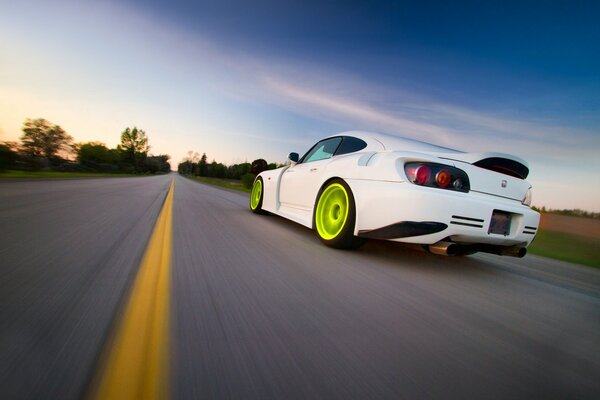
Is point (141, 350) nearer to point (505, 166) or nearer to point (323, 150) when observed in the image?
point (505, 166)

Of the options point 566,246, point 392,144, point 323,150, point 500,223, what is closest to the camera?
point 500,223

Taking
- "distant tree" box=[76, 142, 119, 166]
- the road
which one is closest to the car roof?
the road

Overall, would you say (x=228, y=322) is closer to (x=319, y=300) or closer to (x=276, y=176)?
(x=319, y=300)

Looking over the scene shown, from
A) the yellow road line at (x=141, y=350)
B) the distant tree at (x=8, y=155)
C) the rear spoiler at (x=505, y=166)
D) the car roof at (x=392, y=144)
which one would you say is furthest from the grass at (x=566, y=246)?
the distant tree at (x=8, y=155)

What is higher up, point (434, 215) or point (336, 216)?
point (434, 215)

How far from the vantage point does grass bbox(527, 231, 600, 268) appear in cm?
629

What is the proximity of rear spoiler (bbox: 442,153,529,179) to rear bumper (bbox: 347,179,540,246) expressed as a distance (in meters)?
0.32

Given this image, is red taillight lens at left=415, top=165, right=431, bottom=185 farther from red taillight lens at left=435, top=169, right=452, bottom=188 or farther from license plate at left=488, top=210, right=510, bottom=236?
license plate at left=488, top=210, right=510, bottom=236

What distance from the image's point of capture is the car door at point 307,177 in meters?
4.24

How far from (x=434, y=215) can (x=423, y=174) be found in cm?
40

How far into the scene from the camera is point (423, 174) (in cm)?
288

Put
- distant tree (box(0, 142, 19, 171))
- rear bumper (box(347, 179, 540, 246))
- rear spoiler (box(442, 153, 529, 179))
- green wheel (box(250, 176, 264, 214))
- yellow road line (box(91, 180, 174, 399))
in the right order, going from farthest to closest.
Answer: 1. distant tree (box(0, 142, 19, 171))
2. green wheel (box(250, 176, 264, 214))
3. rear spoiler (box(442, 153, 529, 179))
4. rear bumper (box(347, 179, 540, 246))
5. yellow road line (box(91, 180, 174, 399))

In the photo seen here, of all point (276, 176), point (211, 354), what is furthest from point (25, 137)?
point (211, 354)

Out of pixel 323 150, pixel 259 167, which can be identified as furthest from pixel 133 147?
pixel 323 150
